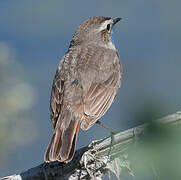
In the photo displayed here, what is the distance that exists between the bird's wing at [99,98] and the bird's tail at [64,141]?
0.11 metres

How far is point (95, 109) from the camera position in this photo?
354 cm

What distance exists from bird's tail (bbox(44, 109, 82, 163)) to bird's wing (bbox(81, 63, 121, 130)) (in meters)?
0.11

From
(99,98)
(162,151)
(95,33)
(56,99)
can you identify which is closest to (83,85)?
(99,98)

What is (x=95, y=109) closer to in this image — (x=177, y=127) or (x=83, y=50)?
(x=83, y=50)

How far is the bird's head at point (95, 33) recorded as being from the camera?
4989mm

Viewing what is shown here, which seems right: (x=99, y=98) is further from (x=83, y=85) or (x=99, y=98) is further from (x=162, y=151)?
(x=162, y=151)

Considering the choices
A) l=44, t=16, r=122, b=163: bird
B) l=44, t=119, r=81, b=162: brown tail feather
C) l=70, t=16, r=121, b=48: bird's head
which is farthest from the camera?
l=70, t=16, r=121, b=48: bird's head

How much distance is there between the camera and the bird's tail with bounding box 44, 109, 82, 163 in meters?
2.83

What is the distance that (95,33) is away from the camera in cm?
502

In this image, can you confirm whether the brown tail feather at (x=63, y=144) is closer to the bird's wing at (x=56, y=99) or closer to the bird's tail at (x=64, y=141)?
the bird's tail at (x=64, y=141)

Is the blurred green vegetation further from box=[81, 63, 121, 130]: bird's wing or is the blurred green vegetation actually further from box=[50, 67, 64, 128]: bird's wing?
box=[50, 67, 64, 128]: bird's wing

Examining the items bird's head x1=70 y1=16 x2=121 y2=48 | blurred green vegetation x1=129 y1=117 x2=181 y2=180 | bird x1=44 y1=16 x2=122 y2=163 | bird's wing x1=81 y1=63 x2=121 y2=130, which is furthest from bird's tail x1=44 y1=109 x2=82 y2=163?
bird's head x1=70 y1=16 x2=121 y2=48

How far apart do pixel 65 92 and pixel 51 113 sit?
0.30 metres

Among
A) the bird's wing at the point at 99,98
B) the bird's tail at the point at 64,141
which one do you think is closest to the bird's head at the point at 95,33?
the bird's wing at the point at 99,98
